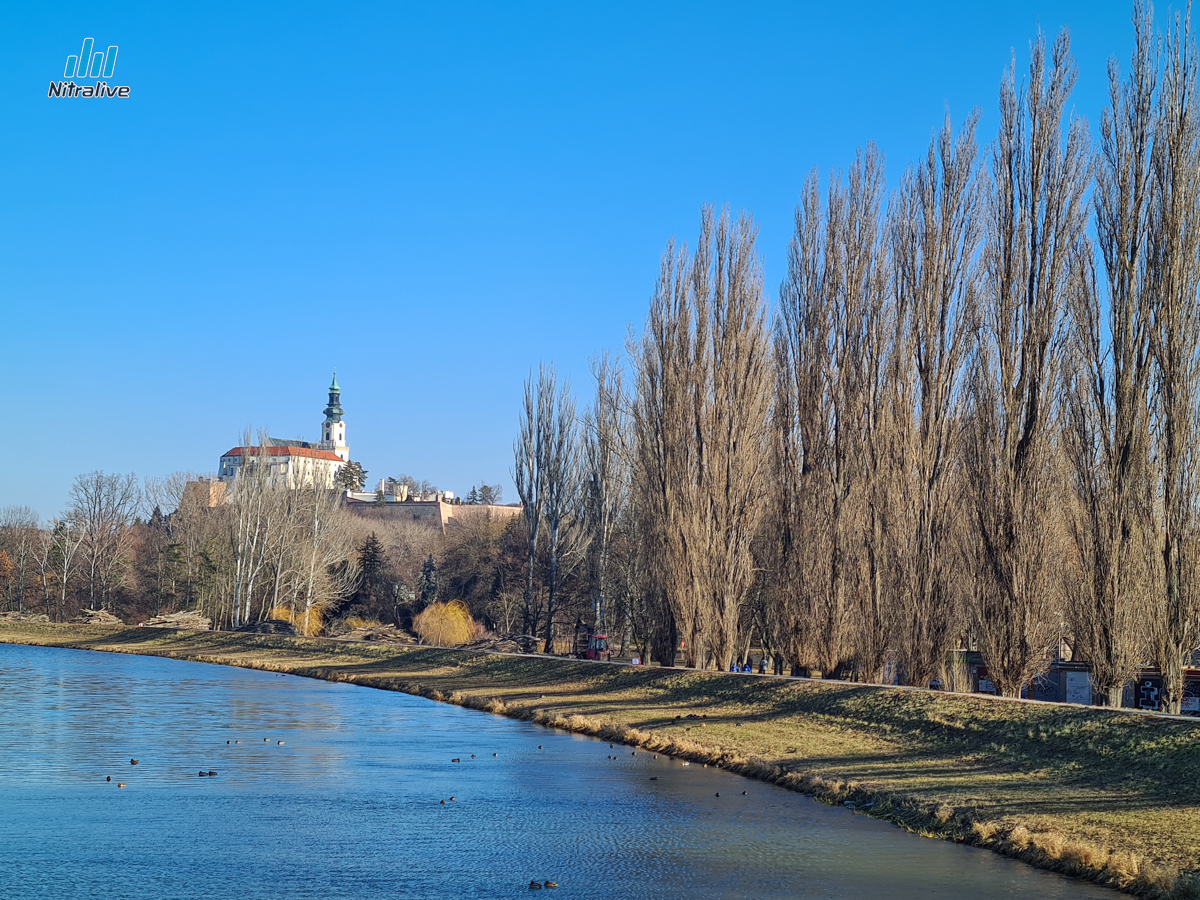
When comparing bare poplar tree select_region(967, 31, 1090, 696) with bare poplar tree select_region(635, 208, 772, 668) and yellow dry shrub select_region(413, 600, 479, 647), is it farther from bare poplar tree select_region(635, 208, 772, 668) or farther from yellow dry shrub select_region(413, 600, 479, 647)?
yellow dry shrub select_region(413, 600, 479, 647)

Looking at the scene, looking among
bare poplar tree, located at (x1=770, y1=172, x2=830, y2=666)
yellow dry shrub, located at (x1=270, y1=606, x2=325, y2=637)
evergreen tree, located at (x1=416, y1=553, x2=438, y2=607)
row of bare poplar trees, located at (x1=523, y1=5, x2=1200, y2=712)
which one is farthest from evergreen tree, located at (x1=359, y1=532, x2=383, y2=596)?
bare poplar tree, located at (x1=770, y1=172, x2=830, y2=666)

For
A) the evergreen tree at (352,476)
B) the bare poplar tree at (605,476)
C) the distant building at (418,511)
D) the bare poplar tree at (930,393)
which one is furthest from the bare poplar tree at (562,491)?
the evergreen tree at (352,476)

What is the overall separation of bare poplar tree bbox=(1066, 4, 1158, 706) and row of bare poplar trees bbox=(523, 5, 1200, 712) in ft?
0.13

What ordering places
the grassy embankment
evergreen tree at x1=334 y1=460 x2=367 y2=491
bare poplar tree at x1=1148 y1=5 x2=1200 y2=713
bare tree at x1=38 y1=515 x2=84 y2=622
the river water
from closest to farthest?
1. the river water
2. the grassy embankment
3. bare poplar tree at x1=1148 y1=5 x2=1200 y2=713
4. bare tree at x1=38 y1=515 x2=84 y2=622
5. evergreen tree at x1=334 y1=460 x2=367 y2=491

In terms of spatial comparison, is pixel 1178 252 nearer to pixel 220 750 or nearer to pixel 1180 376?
pixel 1180 376

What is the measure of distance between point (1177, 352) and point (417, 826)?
14617 millimetres

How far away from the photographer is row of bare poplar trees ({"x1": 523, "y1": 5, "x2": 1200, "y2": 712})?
1894 centimetres

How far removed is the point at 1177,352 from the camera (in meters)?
19.1

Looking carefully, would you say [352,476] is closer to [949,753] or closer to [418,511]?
[418,511]

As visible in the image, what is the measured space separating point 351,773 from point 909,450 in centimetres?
1455

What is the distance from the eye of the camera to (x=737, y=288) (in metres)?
32.2

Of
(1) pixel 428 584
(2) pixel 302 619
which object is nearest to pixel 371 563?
(1) pixel 428 584

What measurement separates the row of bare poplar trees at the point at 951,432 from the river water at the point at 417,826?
7153 millimetres

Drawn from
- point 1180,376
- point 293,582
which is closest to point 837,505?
point 1180,376
